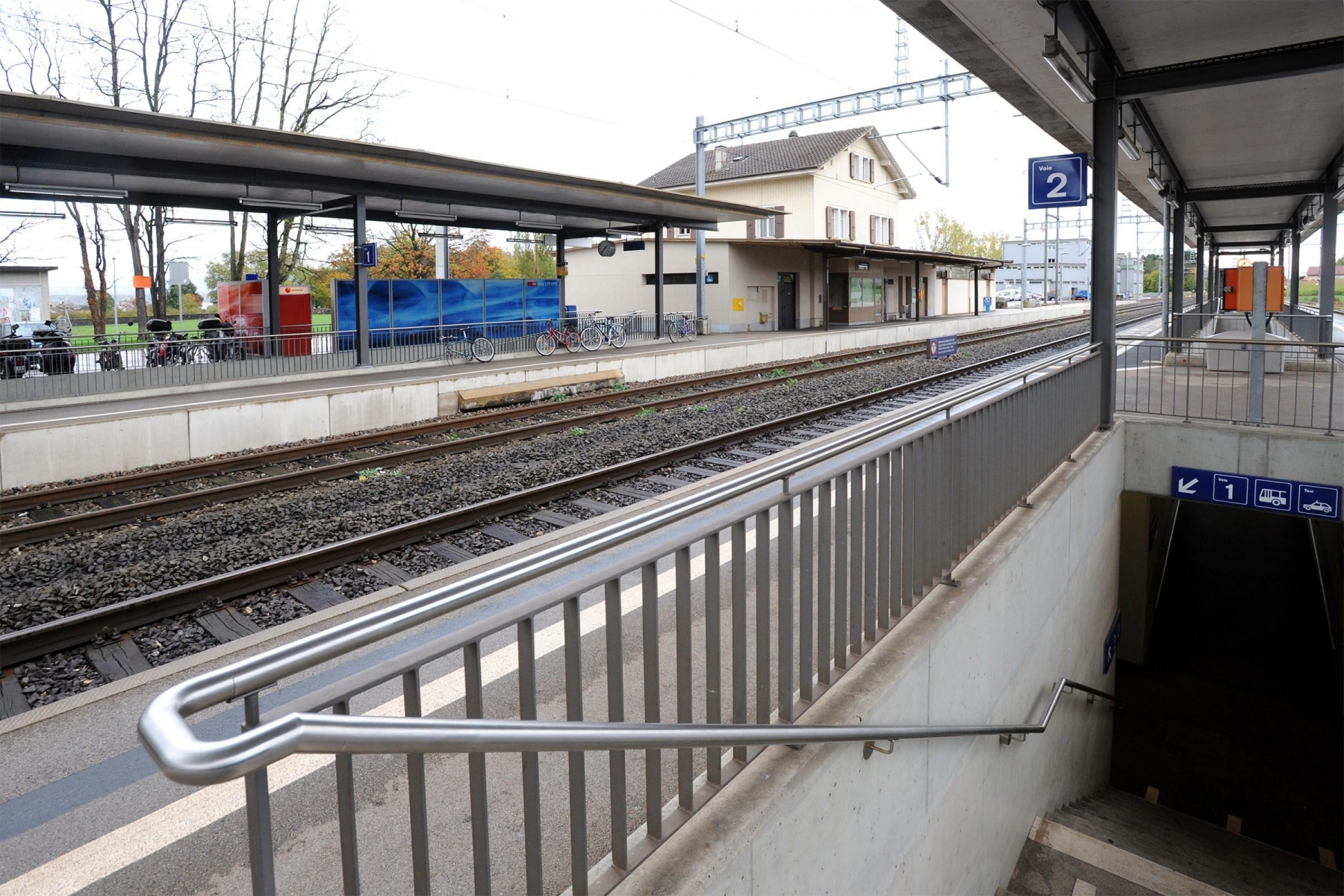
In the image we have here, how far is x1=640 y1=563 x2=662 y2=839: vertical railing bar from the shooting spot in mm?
2580

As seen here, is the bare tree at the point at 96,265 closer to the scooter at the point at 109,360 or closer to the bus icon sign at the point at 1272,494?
the scooter at the point at 109,360

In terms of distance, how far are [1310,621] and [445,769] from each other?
17.1 m

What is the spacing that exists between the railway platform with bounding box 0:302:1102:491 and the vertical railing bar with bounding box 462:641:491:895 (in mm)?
11344

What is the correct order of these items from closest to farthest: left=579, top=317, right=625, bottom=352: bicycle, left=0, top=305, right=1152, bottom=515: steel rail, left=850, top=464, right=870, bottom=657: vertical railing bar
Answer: left=850, top=464, right=870, bottom=657: vertical railing bar → left=0, top=305, right=1152, bottom=515: steel rail → left=579, top=317, right=625, bottom=352: bicycle

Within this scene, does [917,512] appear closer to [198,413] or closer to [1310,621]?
[198,413]

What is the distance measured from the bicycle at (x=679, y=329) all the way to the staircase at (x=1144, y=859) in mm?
21412

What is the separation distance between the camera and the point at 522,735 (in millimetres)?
1856

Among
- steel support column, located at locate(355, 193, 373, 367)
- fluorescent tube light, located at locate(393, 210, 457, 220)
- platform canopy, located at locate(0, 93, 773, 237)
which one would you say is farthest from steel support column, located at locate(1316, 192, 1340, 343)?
fluorescent tube light, located at locate(393, 210, 457, 220)

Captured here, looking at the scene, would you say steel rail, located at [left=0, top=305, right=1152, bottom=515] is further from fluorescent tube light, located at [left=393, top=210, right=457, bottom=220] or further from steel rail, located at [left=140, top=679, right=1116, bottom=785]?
steel rail, located at [left=140, top=679, right=1116, bottom=785]

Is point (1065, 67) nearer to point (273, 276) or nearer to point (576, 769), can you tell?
point (576, 769)

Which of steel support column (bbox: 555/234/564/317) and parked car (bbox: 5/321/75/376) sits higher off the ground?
steel support column (bbox: 555/234/564/317)

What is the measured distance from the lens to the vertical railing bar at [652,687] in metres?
2.58

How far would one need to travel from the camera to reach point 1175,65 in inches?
375

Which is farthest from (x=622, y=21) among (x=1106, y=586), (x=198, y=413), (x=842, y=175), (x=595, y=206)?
(x=842, y=175)
